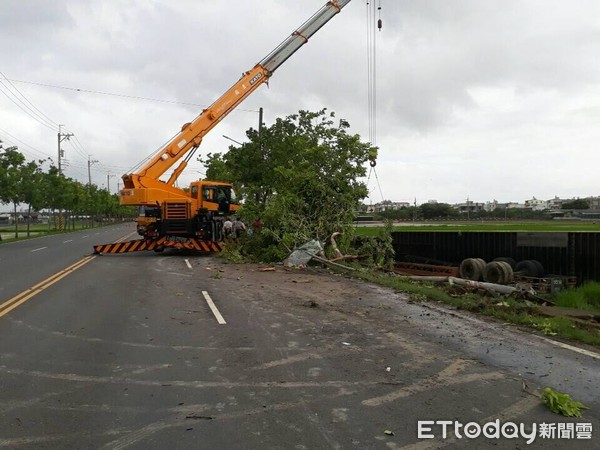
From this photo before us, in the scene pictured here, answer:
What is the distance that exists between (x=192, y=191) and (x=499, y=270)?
13804 mm

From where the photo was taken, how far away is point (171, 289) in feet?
42.3

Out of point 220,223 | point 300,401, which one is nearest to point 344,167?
point 220,223

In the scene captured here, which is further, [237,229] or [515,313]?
[237,229]

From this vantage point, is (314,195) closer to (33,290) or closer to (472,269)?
(472,269)

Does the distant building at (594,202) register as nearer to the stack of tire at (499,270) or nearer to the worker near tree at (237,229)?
the stack of tire at (499,270)

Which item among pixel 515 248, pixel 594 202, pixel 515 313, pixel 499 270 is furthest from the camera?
pixel 594 202

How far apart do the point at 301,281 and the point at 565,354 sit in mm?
8823

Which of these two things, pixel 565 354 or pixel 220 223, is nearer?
pixel 565 354

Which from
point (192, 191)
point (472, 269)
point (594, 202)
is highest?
point (594, 202)

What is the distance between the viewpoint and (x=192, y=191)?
24.2m

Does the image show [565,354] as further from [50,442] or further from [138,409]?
[50,442]

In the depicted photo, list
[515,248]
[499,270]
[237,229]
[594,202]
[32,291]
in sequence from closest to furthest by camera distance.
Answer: [32,291], [499,270], [515,248], [237,229], [594,202]

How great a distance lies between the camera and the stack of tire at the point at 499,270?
1966 centimetres

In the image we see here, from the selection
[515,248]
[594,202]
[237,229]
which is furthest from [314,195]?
[594,202]
